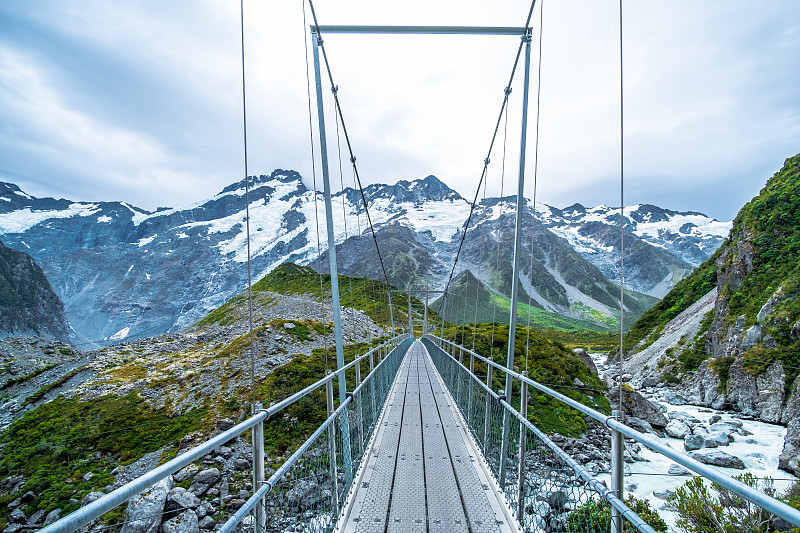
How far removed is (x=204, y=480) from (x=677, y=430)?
16.0 meters

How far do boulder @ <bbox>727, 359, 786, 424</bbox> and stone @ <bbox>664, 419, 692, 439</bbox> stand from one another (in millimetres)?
3845

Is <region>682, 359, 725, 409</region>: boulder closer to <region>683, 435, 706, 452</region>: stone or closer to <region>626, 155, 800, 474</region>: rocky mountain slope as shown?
<region>626, 155, 800, 474</region>: rocky mountain slope

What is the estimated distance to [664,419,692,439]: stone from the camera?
14586mm

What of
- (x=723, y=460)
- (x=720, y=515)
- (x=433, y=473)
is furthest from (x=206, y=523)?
(x=723, y=460)

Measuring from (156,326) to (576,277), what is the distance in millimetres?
176947

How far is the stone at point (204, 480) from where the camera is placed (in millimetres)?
8537

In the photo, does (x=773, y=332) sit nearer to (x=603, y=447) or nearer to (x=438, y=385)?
(x=603, y=447)

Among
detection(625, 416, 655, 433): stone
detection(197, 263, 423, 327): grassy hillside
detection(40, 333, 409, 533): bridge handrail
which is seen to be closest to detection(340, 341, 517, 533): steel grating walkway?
detection(40, 333, 409, 533): bridge handrail

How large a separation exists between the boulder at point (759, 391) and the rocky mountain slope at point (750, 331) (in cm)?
4

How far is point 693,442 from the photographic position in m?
13.8

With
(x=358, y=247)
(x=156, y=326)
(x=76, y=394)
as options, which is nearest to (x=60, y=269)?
(x=156, y=326)

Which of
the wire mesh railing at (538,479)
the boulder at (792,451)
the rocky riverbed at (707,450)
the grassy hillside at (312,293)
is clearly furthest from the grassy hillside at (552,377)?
the grassy hillside at (312,293)

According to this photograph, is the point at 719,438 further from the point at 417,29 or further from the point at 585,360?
the point at 417,29

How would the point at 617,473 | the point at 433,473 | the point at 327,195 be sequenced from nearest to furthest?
the point at 617,473, the point at 433,473, the point at 327,195
